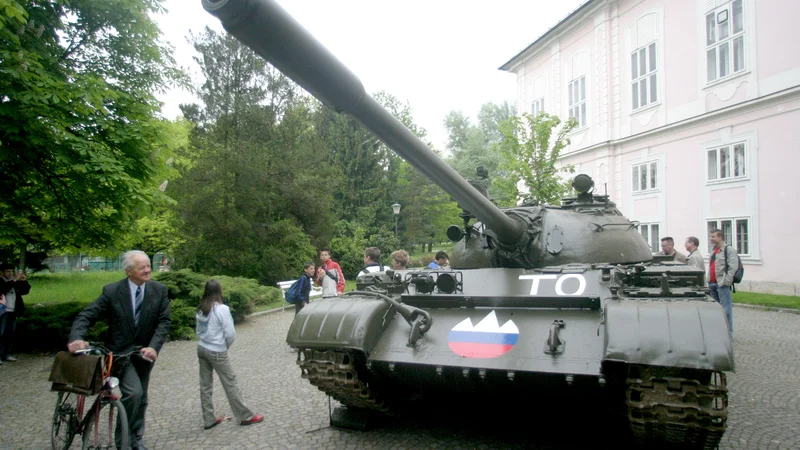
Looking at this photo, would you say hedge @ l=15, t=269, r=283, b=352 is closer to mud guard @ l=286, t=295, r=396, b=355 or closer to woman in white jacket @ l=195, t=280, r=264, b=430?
woman in white jacket @ l=195, t=280, r=264, b=430

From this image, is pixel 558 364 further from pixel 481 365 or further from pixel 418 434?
pixel 418 434

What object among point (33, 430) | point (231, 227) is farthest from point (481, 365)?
point (231, 227)

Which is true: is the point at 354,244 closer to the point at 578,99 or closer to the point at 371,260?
the point at 578,99

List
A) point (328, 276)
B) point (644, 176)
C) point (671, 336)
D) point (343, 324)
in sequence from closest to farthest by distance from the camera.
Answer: point (671, 336), point (343, 324), point (328, 276), point (644, 176)

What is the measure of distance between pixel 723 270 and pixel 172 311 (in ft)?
33.3

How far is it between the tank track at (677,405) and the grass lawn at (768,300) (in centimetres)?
1265

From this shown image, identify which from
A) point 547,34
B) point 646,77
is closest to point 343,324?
point 646,77

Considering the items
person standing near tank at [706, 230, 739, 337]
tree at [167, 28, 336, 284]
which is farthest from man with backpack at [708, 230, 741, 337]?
tree at [167, 28, 336, 284]

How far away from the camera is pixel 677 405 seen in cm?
373

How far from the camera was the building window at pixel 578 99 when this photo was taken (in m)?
24.0

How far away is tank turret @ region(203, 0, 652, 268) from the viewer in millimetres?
2643

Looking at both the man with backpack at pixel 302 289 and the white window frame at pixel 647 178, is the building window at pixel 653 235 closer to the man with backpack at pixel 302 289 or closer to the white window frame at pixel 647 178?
the white window frame at pixel 647 178

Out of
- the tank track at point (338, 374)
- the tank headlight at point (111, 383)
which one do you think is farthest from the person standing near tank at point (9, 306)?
the tank track at point (338, 374)

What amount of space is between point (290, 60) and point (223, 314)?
11.6ft
